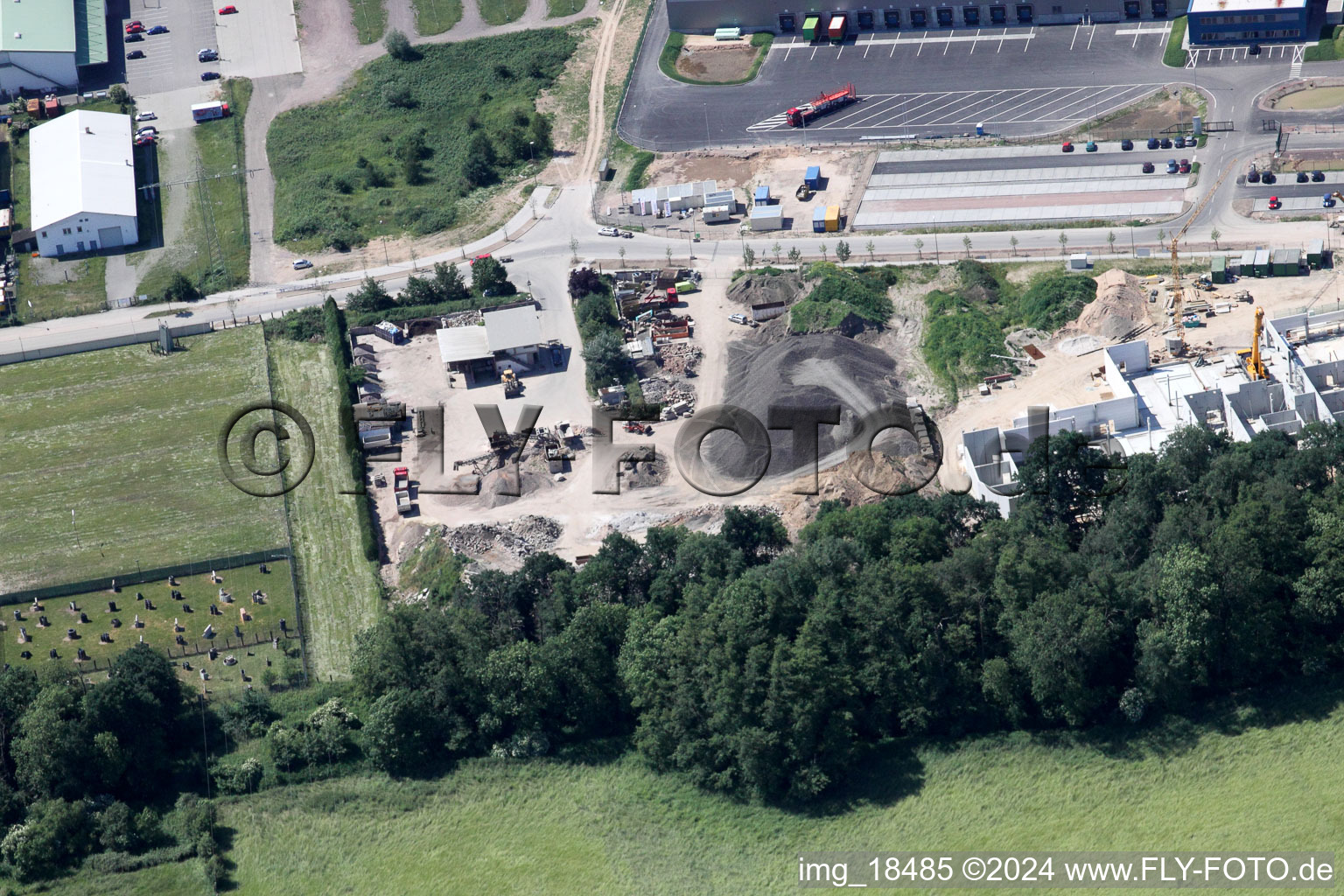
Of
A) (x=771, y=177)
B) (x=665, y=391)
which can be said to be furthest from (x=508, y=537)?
(x=771, y=177)

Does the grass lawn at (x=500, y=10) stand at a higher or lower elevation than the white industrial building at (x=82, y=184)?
higher

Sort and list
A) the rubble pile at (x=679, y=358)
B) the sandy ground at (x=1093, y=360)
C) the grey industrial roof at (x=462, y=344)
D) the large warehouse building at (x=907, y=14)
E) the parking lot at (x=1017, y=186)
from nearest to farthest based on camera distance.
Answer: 1. the sandy ground at (x=1093, y=360)
2. the rubble pile at (x=679, y=358)
3. the grey industrial roof at (x=462, y=344)
4. the parking lot at (x=1017, y=186)
5. the large warehouse building at (x=907, y=14)

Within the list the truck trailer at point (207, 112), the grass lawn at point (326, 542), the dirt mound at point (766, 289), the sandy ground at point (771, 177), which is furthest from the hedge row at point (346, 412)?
the truck trailer at point (207, 112)

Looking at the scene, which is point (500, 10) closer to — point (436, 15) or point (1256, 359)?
point (436, 15)

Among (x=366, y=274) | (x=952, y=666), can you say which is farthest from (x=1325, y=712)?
(x=366, y=274)

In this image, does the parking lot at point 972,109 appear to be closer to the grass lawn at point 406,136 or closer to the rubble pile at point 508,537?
the grass lawn at point 406,136

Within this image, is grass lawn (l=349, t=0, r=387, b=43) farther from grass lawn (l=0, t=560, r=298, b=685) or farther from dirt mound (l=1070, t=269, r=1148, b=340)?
dirt mound (l=1070, t=269, r=1148, b=340)
